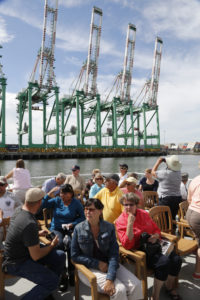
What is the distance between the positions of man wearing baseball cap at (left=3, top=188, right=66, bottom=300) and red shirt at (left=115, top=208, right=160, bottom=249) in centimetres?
69

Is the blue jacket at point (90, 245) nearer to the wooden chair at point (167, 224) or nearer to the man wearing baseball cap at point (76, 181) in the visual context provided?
the wooden chair at point (167, 224)

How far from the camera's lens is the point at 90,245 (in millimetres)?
1990

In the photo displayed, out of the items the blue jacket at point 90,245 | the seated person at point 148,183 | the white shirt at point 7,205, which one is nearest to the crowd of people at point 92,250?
the blue jacket at point 90,245

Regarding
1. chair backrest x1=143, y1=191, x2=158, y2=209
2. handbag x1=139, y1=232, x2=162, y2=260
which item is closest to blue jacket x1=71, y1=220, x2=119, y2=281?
handbag x1=139, y1=232, x2=162, y2=260

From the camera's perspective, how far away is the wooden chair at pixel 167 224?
8.24 feet

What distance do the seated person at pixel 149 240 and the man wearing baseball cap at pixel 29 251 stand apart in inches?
28.8

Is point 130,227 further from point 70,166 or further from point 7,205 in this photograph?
point 70,166

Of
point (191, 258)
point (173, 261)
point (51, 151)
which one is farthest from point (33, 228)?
point (51, 151)

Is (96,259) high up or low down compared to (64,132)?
down

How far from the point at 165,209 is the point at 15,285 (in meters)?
1.88

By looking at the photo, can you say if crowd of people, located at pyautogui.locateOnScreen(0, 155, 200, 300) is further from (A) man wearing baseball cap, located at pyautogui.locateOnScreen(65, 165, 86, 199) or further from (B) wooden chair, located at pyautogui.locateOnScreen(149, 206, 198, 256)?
(A) man wearing baseball cap, located at pyautogui.locateOnScreen(65, 165, 86, 199)

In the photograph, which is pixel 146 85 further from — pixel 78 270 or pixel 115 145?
pixel 78 270

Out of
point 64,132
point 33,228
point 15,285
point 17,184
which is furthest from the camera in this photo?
point 64,132

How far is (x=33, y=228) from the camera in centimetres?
181
